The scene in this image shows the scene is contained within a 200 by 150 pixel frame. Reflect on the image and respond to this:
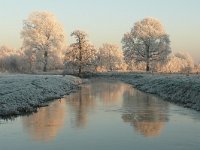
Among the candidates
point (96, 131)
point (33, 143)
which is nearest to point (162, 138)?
point (96, 131)

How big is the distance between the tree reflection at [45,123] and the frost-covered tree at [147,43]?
6496cm

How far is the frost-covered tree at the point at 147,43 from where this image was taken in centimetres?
9081

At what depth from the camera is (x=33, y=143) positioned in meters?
16.3

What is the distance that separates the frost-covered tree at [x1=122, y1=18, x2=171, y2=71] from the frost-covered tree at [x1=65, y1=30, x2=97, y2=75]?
29.5 feet

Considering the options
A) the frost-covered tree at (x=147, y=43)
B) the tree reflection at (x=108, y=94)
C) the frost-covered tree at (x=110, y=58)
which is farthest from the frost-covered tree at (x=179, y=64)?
the tree reflection at (x=108, y=94)

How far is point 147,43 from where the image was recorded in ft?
300

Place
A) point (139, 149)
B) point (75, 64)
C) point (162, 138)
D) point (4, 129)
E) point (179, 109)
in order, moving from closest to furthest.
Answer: point (139, 149) → point (162, 138) → point (4, 129) → point (179, 109) → point (75, 64)

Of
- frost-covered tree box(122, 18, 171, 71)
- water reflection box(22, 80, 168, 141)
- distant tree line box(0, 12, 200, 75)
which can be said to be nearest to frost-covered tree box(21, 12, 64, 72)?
distant tree line box(0, 12, 200, 75)

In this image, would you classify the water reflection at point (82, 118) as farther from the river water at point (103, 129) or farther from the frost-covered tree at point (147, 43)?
the frost-covered tree at point (147, 43)

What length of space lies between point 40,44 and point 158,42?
86.8 ft

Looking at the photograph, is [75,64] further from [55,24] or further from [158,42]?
[158,42]

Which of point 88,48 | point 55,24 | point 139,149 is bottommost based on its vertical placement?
point 139,149

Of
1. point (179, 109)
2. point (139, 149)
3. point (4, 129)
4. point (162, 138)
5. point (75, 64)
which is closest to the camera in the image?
point (139, 149)

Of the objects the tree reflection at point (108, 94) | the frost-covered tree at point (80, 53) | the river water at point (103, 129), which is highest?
the frost-covered tree at point (80, 53)
